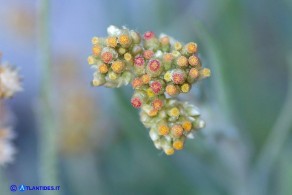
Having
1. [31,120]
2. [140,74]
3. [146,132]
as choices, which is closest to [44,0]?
[140,74]

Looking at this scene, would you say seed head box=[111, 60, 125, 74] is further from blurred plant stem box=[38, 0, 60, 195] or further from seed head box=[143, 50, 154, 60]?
blurred plant stem box=[38, 0, 60, 195]

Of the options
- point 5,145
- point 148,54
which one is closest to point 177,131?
point 148,54

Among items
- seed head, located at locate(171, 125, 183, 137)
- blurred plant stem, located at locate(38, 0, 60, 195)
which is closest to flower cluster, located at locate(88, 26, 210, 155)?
seed head, located at locate(171, 125, 183, 137)

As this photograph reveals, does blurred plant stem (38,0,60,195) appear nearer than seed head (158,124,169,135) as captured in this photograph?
No


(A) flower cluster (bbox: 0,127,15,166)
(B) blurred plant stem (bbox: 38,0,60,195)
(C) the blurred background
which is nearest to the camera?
(B) blurred plant stem (bbox: 38,0,60,195)

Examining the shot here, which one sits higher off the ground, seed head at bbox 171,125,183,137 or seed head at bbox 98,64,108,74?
seed head at bbox 98,64,108,74

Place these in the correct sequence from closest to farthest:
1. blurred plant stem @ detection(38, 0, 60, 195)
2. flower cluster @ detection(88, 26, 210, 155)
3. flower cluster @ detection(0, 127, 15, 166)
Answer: flower cluster @ detection(88, 26, 210, 155) < blurred plant stem @ detection(38, 0, 60, 195) < flower cluster @ detection(0, 127, 15, 166)

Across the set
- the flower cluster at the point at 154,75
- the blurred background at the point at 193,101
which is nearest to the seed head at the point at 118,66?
the flower cluster at the point at 154,75
